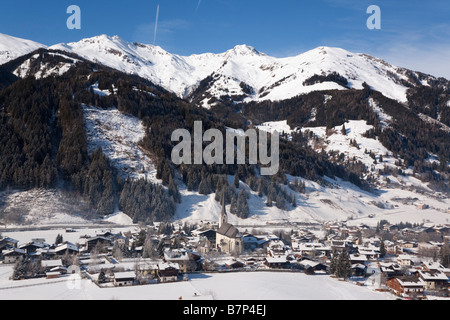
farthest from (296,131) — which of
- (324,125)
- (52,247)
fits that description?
(52,247)

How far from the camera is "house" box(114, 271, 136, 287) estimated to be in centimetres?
3567

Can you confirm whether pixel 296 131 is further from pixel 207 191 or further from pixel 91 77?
pixel 207 191

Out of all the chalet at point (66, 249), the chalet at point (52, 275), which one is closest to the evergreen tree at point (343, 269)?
the chalet at point (52, 275)

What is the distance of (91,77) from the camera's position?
422ft

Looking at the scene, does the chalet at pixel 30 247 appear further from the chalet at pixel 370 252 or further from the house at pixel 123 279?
the chalet at pixel 370 252

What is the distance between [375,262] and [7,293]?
39649 mm

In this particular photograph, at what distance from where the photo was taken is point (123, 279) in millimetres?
36062

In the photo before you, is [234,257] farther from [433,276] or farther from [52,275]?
[433,276]

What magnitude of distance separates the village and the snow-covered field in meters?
1.59

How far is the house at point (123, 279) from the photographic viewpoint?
1405 inches

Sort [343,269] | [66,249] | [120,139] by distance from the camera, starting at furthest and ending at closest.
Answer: [120,139], [66,249], [343,269]

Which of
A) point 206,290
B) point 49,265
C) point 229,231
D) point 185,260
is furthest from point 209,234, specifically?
point 206,290

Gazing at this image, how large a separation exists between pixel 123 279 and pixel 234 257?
18.0m

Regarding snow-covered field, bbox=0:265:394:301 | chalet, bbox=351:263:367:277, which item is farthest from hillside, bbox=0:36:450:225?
snow-covered field, bbox=0:265:394:301
